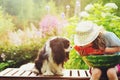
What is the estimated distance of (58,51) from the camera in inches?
106

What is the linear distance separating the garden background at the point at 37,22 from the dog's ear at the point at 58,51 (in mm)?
299

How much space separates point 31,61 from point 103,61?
0.77 m

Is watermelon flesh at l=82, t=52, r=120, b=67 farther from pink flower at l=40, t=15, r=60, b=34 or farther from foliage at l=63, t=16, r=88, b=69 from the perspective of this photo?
pink flower at l=40, t=15, r=60, b=34

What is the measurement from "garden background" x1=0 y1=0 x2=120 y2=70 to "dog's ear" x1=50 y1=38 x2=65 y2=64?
30cm

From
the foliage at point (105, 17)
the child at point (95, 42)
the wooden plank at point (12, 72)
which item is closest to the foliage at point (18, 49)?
the wooden plank at point (12, 72)

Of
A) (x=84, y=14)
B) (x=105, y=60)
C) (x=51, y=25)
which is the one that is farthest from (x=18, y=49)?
(x=105, y=60)

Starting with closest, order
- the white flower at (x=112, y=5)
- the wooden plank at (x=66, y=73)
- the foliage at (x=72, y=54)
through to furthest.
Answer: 1. the wooden plank at (x=66, y=73)
2. the white flower at (x=112, y=5)
3. the foliage at (x=72, y=54)

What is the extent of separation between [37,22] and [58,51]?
0.46 m

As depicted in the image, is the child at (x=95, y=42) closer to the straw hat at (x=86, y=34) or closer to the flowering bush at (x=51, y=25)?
the straw hat at (x=86, y=34)

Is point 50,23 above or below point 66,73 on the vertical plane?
above

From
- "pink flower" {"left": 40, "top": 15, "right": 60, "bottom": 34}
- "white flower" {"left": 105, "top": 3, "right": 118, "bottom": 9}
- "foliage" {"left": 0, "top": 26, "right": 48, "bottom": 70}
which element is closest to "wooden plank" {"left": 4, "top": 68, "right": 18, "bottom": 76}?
"foliage" {"left": 0, "top": 26, "right": 48, "bottom": 70}

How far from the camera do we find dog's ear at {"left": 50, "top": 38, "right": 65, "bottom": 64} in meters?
2.69

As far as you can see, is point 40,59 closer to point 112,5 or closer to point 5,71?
point 5,71

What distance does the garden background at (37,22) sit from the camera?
118 inches
